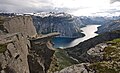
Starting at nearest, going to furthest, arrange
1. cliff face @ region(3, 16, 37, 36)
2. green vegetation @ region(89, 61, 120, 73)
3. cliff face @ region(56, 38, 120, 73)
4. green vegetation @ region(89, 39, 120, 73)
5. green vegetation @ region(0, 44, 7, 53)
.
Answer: green vegetation @ region(89, 61, 120, 73) → green vegetation @ region(89, 39, 120, 73) → cliff face @ region(56, 38, 120, 73) → green vegetation @ region(0, 44, 7, 53) → cliff face @ region(3, 16, 37, 36)

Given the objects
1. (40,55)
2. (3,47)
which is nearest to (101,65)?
(3,47)

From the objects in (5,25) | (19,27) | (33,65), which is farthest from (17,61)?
(19,27)

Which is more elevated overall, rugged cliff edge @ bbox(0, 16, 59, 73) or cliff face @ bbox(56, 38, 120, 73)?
cliff face @ bbox(56, 38, 120, 73)

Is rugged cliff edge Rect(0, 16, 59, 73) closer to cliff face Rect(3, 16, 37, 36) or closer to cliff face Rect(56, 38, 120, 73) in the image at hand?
cliff face Rect(3, 16, 37, 36)

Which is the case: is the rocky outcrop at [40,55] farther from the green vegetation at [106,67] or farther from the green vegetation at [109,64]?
the green vegetation at [106,67]

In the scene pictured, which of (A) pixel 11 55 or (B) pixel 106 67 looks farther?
(A) pixel 11 55

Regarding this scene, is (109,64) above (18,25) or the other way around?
above

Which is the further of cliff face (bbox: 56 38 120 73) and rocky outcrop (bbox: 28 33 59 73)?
rocky outcrop (bbox: 28 33 59 73)

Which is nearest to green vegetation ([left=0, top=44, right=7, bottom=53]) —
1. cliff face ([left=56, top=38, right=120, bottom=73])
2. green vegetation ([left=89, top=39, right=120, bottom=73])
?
cliff face ([left=56, top=38, right=120, bottom=73])

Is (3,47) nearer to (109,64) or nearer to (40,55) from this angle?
(40,55)
